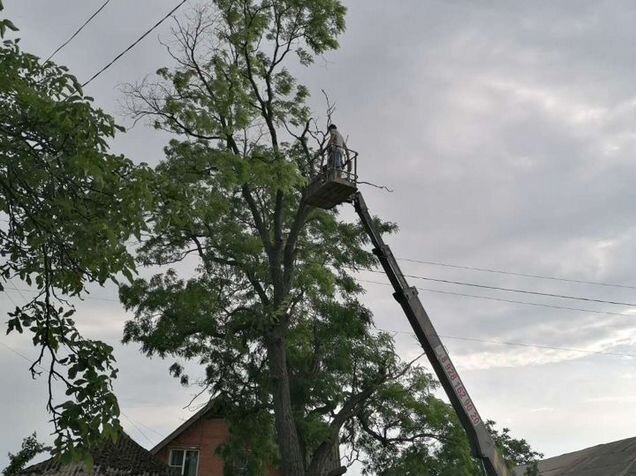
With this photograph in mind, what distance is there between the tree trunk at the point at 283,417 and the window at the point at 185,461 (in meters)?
13.6

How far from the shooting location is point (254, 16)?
51.6 ft

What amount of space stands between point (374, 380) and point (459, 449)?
3.30 meters

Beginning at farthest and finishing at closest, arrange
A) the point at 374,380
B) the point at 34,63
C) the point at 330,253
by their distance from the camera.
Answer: the point at 330,253 → the point at 374,380 → the point at 34,63

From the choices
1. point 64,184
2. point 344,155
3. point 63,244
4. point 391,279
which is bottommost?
point 63,244

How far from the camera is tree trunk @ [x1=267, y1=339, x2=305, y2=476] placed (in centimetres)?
1367

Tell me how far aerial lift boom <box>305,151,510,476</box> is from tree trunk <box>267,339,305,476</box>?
187 inches

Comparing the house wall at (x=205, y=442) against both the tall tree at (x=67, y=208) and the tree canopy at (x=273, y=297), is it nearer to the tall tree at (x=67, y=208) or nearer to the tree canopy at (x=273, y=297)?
the tree canopy at (x=273, y=297)

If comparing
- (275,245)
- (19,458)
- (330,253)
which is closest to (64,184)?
(275,245)

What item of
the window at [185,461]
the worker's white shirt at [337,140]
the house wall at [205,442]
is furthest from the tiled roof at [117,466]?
the worker's white shirt at [337,140]

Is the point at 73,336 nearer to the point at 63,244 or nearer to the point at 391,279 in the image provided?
the point at 63,244

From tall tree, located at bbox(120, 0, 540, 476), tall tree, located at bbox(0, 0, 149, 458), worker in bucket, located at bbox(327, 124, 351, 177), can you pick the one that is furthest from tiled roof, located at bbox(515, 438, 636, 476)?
tall tree, located at bbox(0, 0, 149, 458)

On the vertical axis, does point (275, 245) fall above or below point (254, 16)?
below

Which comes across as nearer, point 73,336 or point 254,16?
point 73,336

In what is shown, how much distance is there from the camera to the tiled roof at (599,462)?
22616 mm
